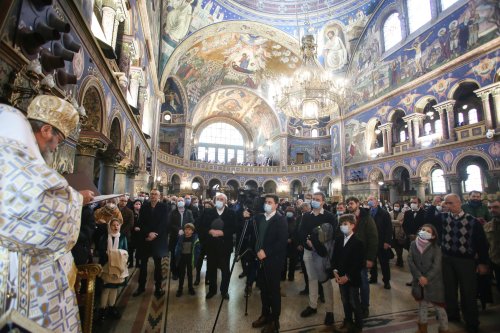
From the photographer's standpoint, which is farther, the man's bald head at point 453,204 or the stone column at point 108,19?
the stone column at point 108,19

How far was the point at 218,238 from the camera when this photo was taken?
483 centimetres

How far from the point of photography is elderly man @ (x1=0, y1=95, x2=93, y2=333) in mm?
1087

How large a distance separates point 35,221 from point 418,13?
19896 millimetres

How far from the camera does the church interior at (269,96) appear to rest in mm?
3785

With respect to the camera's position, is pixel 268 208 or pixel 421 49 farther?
pixel 421 49

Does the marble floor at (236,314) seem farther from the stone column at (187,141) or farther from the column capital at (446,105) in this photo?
the stone column at (187,141)

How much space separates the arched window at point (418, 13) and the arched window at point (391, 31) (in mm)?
711

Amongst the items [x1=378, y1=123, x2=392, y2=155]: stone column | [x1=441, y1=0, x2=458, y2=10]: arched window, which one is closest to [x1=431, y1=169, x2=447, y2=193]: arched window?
[x1=378, y1=123, x2=392, y2=155]: stone column

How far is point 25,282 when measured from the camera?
3.92 feet

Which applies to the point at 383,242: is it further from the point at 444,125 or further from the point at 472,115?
the point at 472,115

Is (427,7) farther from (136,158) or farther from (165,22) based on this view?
(136,158)

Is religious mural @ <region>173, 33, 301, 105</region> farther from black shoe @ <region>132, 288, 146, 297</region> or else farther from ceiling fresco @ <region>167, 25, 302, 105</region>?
black shoe @ <region>132, 288, 146, 297</region>

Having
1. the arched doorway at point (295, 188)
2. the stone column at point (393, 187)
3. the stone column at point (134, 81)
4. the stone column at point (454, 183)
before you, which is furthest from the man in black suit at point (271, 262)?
the arched doorway at point (295, 188)

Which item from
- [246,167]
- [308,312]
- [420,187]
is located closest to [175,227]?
[308,312]
